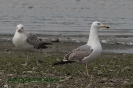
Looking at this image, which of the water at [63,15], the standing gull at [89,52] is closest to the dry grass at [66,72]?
the standing gull at [89,52]

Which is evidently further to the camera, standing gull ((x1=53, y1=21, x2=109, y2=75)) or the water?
the water

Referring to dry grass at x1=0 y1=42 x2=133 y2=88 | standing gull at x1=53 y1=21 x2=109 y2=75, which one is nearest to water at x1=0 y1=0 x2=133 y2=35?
dry grass at x1=0 y1=42 x2=133 y2=88

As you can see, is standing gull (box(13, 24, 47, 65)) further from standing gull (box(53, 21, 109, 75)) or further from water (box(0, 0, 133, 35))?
water (box(0, 0, 133, 35))

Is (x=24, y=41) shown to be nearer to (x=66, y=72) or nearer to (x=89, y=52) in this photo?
(x=66, y=72)

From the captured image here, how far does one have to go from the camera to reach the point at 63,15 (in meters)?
30.8

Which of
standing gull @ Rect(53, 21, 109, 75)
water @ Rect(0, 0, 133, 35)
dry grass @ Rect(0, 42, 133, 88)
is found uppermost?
water @ Rect(0, 0, 133, 35)

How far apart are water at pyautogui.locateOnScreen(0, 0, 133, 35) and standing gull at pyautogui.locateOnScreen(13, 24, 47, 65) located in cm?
757

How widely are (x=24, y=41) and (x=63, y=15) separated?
52.5ft

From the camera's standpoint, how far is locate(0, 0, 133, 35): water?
24.6 metres

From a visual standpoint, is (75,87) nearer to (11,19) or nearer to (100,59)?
(100,59)

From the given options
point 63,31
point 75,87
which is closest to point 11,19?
point 63,31

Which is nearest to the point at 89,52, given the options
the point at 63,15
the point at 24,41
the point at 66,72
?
the point at 66,72

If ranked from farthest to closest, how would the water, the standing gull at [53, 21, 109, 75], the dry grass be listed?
1. the water
2. the standing gull at [53, 21, 109, 75]
3. the dry grass

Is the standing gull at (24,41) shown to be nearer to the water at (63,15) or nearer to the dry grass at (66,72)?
the dry grass at (66,72)
